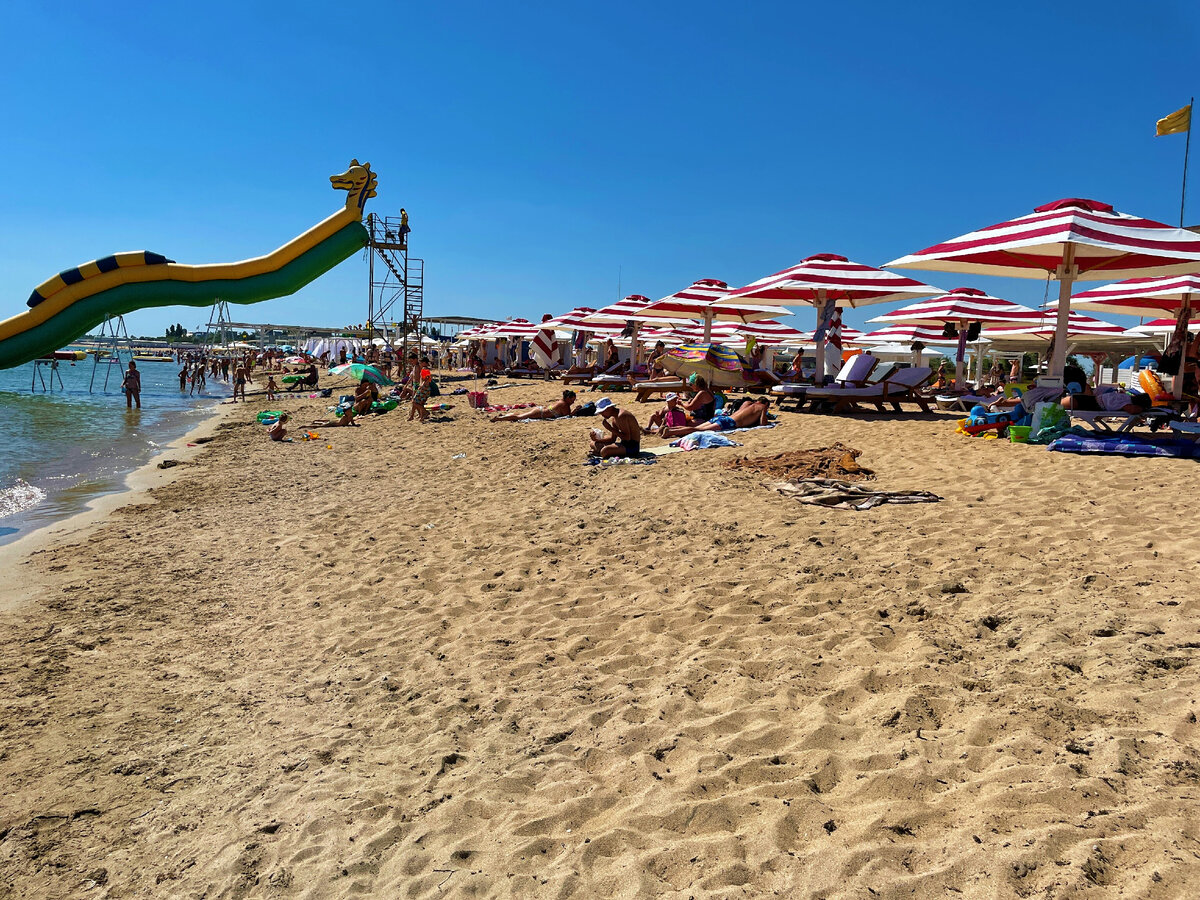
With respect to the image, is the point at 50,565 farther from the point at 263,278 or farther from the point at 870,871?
the point at 263,278

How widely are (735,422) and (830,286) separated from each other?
2.58m

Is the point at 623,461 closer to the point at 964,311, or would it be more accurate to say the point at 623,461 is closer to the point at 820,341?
the point at 820,341

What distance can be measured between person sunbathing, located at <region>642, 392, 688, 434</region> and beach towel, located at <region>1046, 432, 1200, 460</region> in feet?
15.5

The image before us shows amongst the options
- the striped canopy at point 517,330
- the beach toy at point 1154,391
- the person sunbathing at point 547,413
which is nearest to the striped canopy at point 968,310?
the beach toy at point 1154,391

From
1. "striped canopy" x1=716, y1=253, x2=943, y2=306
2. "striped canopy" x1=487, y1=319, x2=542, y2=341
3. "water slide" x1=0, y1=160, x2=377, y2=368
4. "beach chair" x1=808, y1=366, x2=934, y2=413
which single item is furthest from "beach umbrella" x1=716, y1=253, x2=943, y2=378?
"striped canopy" x1=487, y1=319, x2=542, y2=341

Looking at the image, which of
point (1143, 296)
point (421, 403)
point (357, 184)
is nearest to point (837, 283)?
point (1143, 296)

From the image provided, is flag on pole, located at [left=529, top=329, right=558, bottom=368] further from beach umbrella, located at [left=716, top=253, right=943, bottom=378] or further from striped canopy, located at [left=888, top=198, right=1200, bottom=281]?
striped canopy, located at [left=888, top=198, right=1200, bottom=281]

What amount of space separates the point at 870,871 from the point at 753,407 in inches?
348

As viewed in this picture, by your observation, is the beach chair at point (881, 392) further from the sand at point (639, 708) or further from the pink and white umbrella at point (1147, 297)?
the sand at point (639, 708)

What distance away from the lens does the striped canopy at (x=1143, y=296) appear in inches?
352

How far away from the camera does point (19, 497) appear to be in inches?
353

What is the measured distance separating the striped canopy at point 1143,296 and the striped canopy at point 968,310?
10.2 feet

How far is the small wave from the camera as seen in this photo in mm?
8250

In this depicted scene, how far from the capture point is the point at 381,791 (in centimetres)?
254
